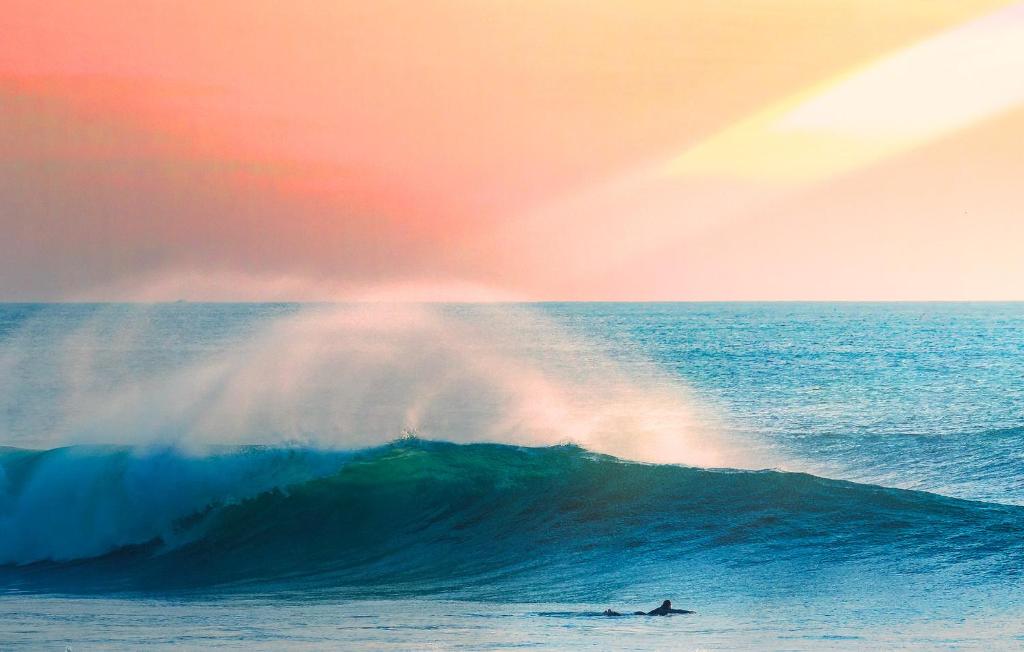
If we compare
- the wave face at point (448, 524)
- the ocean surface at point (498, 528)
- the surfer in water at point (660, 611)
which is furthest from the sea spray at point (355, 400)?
the surfer in water at point (660, 611)

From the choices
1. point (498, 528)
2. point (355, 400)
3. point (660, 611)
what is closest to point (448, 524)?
point (498, 528)

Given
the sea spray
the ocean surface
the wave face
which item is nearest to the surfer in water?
the ocean surface

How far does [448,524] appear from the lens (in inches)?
667

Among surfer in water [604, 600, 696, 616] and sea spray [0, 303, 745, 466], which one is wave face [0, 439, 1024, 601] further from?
sea spray [0, 303, 745, 466]

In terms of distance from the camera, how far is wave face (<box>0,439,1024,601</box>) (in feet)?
45.4

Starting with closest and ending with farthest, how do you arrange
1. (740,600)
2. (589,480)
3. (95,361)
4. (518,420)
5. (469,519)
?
(740,600), (469,519), (589,480), (518,420), (95,361)

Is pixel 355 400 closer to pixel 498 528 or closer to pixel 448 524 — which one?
pixel 448 524

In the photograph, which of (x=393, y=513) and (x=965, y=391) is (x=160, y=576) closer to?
(x=393, y=513)

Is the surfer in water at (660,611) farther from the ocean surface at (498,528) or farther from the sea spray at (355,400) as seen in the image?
the sea spray at (355,400)

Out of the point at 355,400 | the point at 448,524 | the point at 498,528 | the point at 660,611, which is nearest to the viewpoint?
the point at 660,611

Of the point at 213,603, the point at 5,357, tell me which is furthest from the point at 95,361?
the point at 213,603

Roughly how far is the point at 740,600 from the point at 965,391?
32.2 meters

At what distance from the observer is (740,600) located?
11.8 m

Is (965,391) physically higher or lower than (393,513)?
higher
